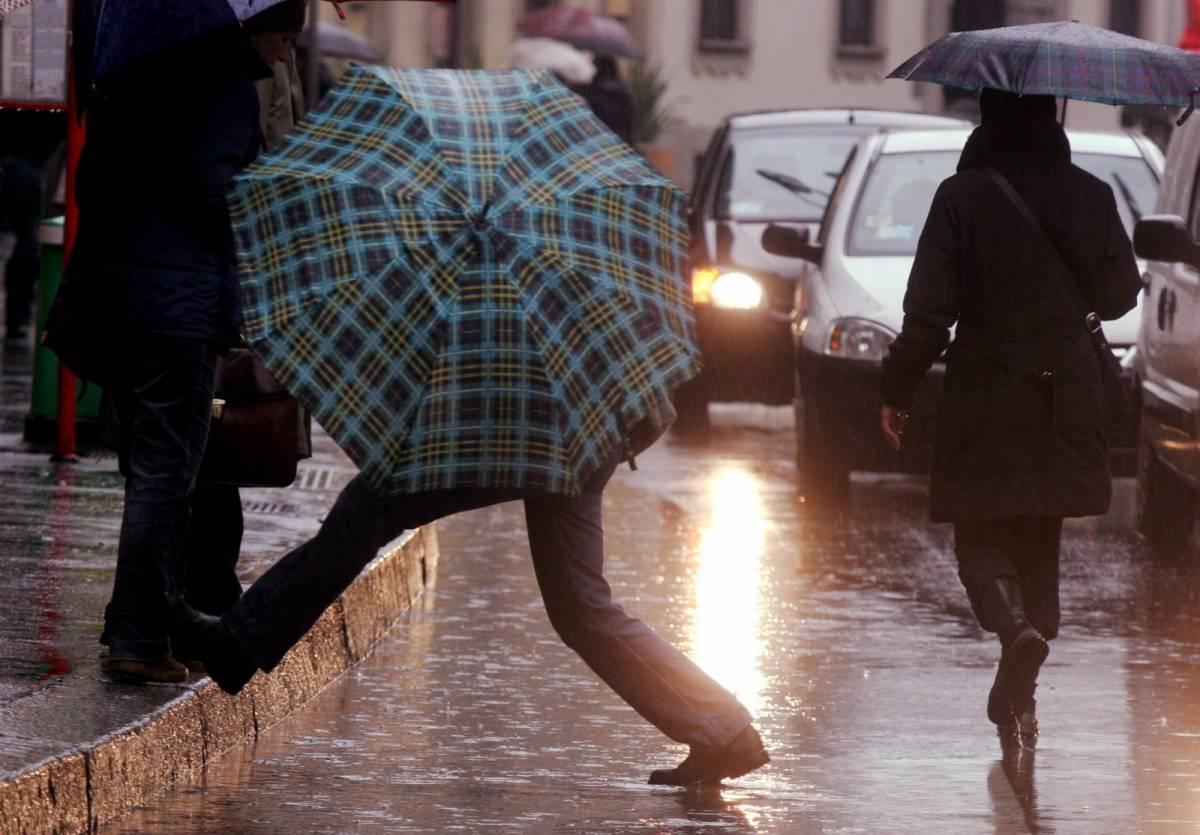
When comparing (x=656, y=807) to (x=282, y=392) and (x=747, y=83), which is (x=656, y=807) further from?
(x=747, y=83)

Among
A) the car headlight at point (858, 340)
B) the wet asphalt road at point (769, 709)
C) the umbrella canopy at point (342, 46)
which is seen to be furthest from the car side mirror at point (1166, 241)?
the umbrella canopy at point (342, 46)

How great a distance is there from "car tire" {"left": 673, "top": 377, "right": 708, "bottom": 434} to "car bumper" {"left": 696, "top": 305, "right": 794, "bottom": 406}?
10 cm

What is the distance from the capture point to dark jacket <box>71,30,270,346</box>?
6648 mm

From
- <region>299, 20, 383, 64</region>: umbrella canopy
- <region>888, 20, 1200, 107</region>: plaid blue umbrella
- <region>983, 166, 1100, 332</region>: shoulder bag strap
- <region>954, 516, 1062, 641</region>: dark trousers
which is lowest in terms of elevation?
→ <region>299, 20, 383, 64</region>: umbrella canopy

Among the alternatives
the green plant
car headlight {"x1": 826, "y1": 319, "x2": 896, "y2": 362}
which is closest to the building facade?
the green plant

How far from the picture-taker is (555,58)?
A: 131 ft

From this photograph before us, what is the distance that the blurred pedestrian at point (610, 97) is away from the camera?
31188 millimetres

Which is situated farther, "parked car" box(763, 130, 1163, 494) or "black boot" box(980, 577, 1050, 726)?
"parked car" box(763, 130, 1163, 494)

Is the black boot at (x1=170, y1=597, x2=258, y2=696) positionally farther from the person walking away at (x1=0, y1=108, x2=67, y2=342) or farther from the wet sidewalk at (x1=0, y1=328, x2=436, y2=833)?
the person walking away at (x1=0, y1=108, x2=67, y2=342)

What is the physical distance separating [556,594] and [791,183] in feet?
34.4

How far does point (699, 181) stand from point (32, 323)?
6198 millimetres

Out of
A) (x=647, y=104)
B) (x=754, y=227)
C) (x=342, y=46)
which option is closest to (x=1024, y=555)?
(x=754, y=227)

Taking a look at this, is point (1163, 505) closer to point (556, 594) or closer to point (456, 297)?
point (556, 594)

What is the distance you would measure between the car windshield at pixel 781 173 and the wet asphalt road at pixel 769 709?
480 cm
